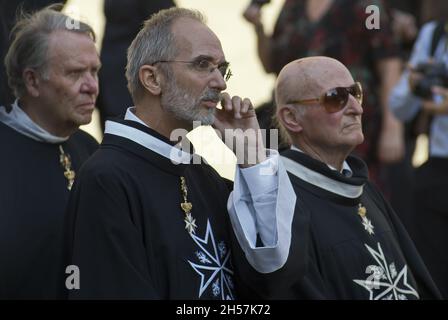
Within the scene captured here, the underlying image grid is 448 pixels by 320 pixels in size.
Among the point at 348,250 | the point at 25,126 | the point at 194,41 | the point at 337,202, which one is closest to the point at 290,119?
the point at 337,202

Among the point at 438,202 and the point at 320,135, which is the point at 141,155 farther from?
the point at 438,202

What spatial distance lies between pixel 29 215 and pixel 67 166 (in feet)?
1.15

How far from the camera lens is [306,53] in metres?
7.14

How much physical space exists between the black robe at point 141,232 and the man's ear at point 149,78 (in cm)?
17

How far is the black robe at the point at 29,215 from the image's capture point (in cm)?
516

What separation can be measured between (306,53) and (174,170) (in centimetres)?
272

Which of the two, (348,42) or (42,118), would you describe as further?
(348,42)

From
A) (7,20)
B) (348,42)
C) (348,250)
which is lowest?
(348,250)

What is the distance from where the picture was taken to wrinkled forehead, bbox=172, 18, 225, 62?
464 cm

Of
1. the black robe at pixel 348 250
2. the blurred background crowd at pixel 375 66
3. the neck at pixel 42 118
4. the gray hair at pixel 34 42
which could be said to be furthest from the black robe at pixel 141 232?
the blurred background crowd at pixel 375 66

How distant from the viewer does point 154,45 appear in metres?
4.66

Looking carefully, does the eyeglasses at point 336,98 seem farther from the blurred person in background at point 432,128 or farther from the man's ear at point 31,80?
the blurred person in background at point 432,128

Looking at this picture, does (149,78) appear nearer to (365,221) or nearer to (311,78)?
(311,78)
